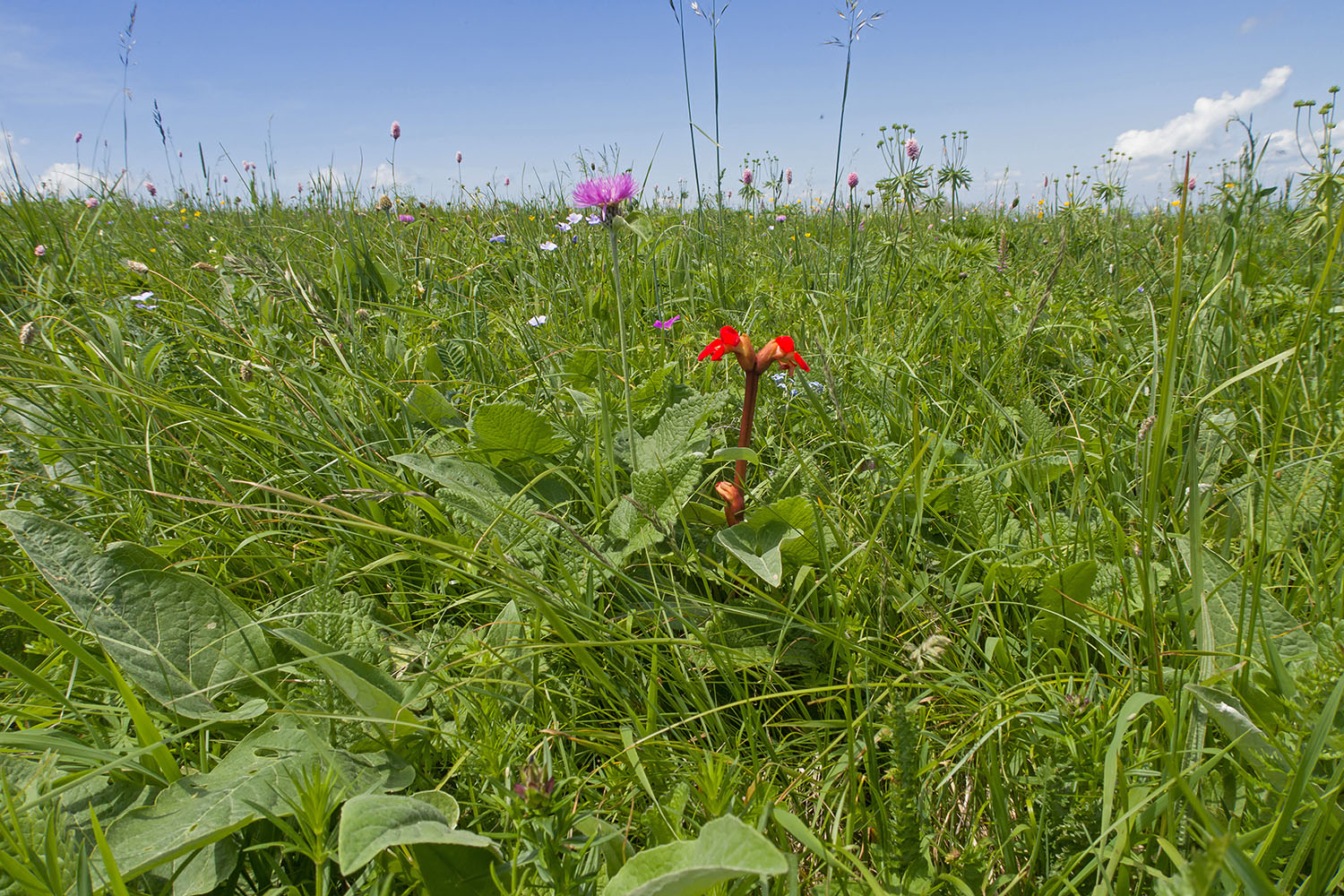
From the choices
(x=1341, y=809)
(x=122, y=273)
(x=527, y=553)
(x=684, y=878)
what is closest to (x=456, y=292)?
(x=122, y=273)

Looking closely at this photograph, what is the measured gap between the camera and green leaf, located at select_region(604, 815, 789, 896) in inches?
22.9

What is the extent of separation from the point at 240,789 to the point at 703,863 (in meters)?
0.54

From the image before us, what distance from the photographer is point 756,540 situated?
1.11 meters

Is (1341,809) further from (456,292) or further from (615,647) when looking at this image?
(456,292)

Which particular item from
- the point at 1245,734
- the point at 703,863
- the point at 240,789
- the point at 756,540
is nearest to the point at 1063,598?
the point at 1245,734

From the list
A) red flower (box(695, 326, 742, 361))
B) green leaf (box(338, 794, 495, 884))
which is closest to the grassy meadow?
green leaf (box(338, 794, 495, 884))

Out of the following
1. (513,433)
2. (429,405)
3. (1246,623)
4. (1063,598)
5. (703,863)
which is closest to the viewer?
(703,863)

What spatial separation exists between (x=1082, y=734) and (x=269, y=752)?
99 centimetres

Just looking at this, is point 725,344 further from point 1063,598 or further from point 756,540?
point 1063,598

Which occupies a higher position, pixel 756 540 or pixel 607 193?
pixel 607 193

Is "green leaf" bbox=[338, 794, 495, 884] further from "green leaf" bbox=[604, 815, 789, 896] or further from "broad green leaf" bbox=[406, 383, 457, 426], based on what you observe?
"broad green leaf" bbox=[406, 383, 457, 426]

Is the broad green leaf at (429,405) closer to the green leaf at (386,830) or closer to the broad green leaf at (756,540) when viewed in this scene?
the broad green leaf at (756,540)

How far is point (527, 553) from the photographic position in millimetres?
1137

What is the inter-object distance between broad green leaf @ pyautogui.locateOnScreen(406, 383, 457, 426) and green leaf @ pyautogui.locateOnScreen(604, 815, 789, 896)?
1.05m
